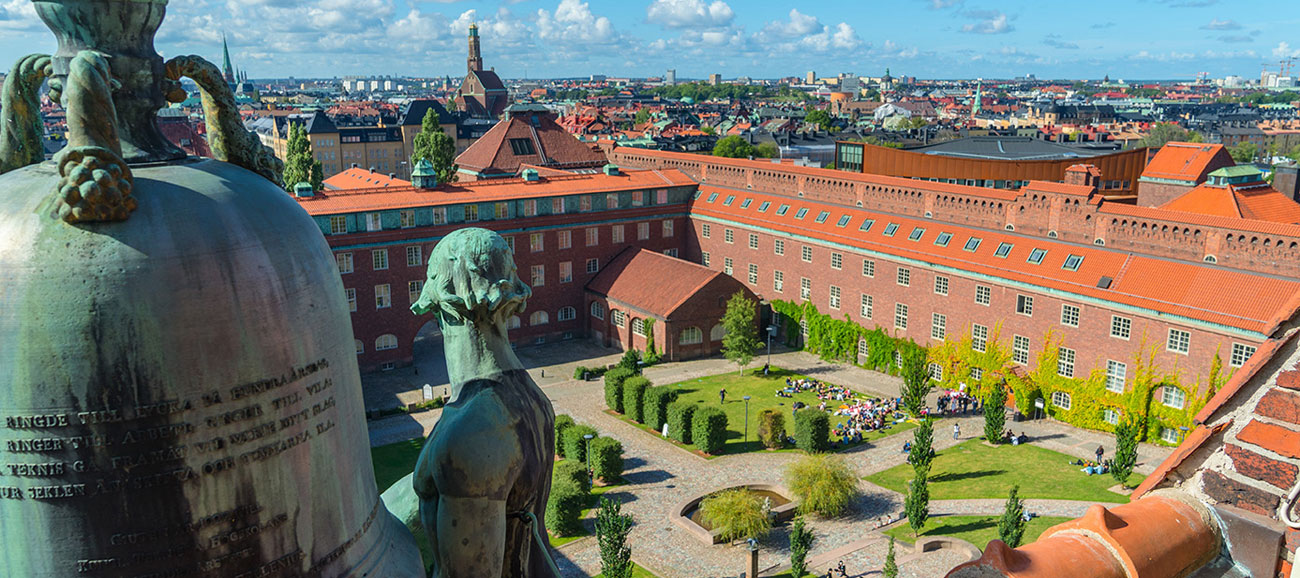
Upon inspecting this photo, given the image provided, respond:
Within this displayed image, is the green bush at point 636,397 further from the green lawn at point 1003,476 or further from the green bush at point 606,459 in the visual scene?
the green lawn at point 1003,476

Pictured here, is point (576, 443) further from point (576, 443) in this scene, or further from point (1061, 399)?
point (1061, 399)

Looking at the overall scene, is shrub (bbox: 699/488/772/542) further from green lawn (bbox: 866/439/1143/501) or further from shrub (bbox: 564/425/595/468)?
shrub (bbox: 564/425/595/468)

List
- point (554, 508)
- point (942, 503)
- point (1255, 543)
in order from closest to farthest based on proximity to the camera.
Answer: point (1255, 543) < point (554, 508) < point (942, 503)

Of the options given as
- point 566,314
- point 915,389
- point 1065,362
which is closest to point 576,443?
point 915,389

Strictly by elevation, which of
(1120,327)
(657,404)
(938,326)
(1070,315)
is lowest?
(657,404)

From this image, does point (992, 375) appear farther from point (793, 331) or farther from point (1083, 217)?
point (793, 331)

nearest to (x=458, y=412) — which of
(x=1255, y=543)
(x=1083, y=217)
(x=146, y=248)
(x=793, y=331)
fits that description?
(x=146, y=248)
